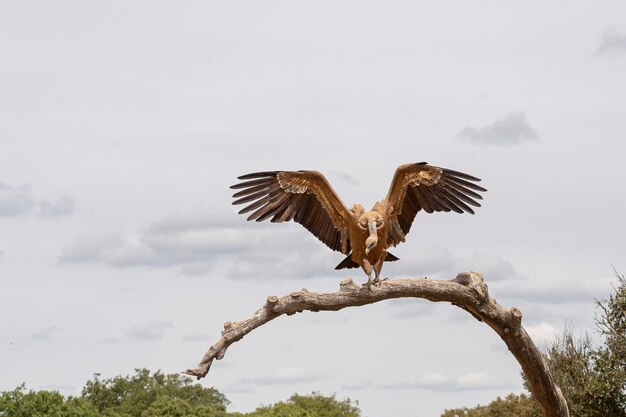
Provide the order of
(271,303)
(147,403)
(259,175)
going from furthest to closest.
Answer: (147,403) → (259,175) → (271,303)

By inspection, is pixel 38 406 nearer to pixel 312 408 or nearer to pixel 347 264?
pixel 312 408

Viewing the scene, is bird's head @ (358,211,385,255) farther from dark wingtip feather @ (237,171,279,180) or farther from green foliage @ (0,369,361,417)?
green foliage @ (0,369,361,417)

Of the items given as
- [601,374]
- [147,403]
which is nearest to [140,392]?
[147,403]

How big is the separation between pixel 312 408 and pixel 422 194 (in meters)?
59.3

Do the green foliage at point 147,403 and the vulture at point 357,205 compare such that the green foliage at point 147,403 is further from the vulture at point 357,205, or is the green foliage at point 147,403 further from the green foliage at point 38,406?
the vulture at point 357,205

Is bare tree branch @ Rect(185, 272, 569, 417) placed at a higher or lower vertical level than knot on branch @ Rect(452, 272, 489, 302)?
lower

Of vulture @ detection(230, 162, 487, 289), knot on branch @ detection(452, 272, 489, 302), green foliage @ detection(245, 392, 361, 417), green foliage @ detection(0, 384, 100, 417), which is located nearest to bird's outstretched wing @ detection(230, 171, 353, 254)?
vulture @ detection(230, 162, 487, 289)

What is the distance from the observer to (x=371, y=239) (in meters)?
16.6

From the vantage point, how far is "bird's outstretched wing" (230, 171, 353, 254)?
57.9 ft

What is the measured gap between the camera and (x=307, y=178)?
17.6m

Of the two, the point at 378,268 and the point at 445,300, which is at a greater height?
the point at 378,268

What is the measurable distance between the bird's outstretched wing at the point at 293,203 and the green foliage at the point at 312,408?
162ft

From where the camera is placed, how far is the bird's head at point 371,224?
1661cm

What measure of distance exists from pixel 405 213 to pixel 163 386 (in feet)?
196
